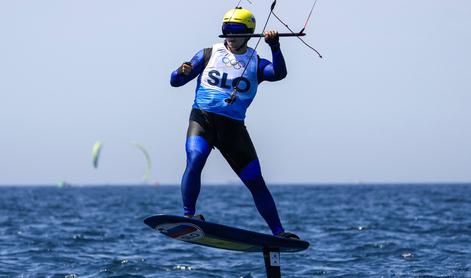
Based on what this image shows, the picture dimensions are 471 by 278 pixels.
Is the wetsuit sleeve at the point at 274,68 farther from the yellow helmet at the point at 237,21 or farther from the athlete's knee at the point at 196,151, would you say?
the athlete's knee at the point at 196,151

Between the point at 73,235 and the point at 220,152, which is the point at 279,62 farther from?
the point at 73,235

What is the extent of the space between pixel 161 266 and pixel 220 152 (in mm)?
7519

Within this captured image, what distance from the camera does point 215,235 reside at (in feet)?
37.9

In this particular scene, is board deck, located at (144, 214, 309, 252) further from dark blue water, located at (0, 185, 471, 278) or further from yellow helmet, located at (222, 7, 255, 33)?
dark blue water, located at (0, 185, 471, 278)

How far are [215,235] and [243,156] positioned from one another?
1.00 m

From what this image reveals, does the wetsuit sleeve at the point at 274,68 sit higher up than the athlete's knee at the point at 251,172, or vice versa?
the wetsuit sleeve at the point at 274,68

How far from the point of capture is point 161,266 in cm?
1875

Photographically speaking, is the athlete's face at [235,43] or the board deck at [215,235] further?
the athlete's face at [235,43]

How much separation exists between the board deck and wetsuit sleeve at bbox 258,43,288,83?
Answer: 183cm

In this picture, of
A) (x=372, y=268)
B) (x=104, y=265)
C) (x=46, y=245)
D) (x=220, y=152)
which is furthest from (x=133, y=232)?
(x=220, y=152)

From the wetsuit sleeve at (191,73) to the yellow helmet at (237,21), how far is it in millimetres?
436

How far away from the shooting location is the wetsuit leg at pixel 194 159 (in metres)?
11.3

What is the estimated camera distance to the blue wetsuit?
37.0 feet

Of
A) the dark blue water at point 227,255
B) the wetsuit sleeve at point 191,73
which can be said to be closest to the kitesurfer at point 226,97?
the wetsuit sleeve at point 191,73
